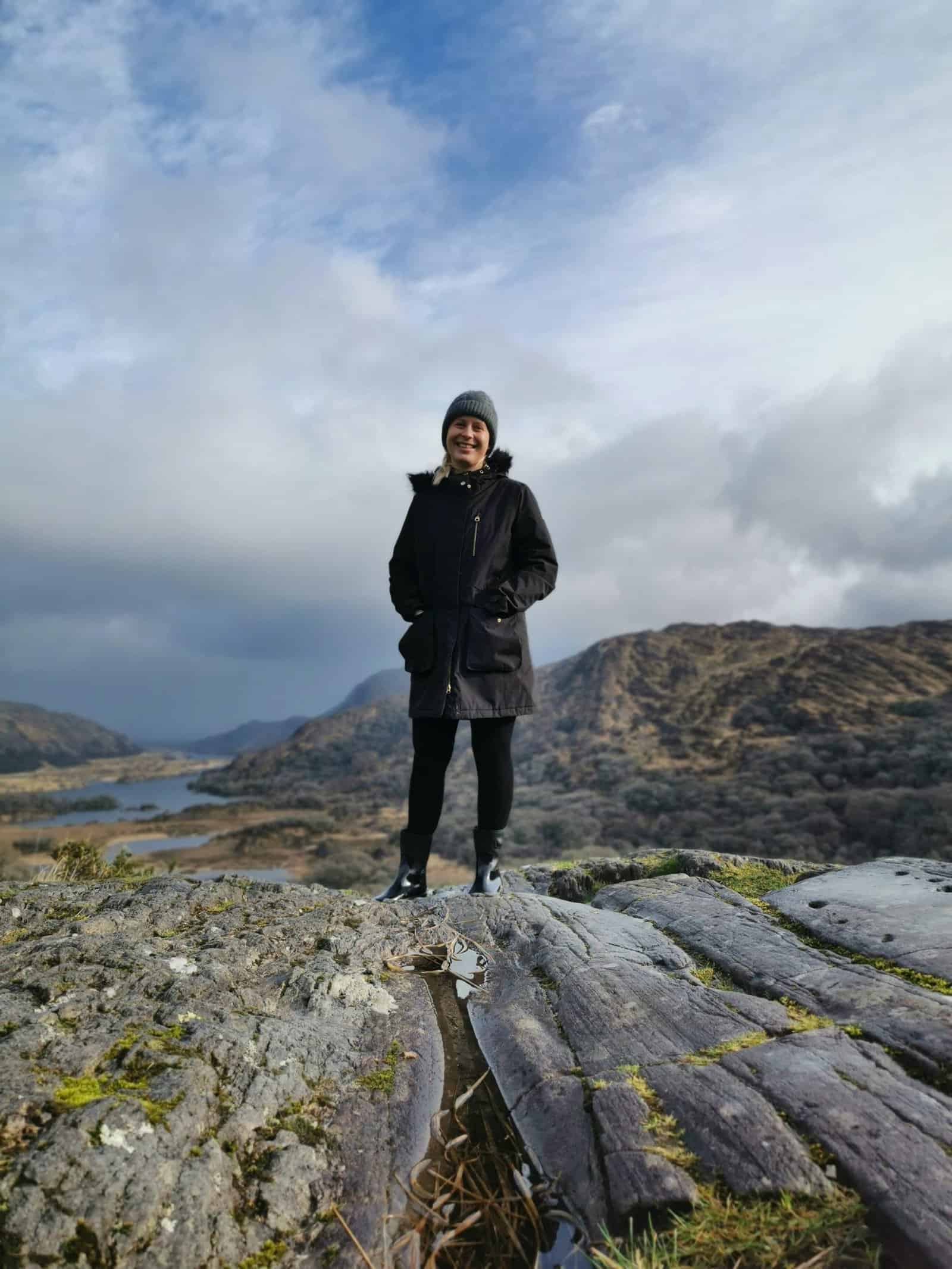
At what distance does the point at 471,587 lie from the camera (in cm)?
465

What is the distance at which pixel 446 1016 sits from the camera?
8.93 feet

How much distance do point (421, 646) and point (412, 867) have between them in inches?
65.4

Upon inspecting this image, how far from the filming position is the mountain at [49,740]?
102m

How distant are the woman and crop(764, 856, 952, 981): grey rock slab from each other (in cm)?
198

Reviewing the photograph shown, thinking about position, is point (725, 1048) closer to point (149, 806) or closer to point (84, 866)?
point (84, 866)

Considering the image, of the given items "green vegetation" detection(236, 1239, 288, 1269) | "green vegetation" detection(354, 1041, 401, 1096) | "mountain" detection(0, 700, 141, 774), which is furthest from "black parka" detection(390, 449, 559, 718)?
"mountain" detection(0, 700, 141, 774)

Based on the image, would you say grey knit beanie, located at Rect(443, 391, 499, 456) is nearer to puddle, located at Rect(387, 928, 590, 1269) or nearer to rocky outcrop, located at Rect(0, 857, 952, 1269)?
rocky outcrop, located at Rect(0, 857, 952, 1269)

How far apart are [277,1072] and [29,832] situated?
50259 millimetres

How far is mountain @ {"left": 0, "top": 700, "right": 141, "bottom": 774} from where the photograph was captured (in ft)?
336

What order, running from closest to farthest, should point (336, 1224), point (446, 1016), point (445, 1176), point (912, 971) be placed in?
1. point (336, 1224)
2. point (445, 1176)
3. point (912, 971)
4. point (446, 1016)

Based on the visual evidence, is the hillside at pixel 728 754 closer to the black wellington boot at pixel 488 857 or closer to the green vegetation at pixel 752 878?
the green vegetation at pixel 752 878

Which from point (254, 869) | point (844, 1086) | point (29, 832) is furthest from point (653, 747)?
point (844, 1086)

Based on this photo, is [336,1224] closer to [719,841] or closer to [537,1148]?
[537,1148]

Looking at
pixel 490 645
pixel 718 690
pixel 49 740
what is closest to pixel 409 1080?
pixel 490 645
